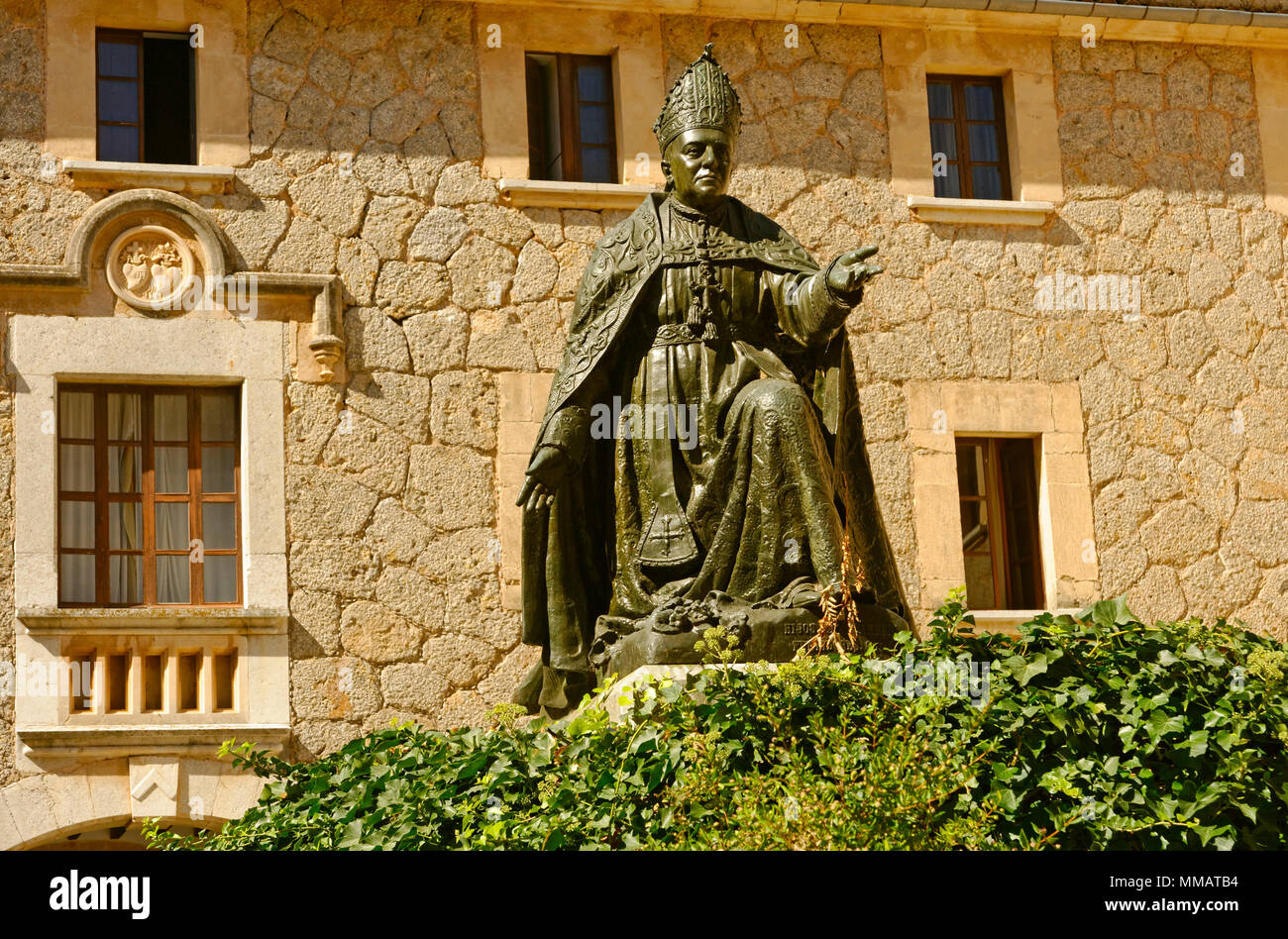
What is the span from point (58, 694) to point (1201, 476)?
763cm

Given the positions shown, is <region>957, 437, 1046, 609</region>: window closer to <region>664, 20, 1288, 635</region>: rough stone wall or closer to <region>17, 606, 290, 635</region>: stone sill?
<region>664, 20, 1288, 635</region>: rough stone wall

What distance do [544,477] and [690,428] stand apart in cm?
55

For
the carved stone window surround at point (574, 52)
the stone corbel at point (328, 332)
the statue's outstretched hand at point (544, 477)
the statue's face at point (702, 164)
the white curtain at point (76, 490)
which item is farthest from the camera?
the carved stone window surround at point (574, 52)

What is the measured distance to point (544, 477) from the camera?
23.8 ft

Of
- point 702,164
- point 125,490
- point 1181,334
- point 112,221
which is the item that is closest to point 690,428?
point 702,164

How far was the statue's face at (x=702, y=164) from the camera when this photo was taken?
24.1 ft

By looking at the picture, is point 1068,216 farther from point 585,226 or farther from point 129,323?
point 129,323

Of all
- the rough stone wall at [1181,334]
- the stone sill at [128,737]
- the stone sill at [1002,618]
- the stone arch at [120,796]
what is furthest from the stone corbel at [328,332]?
the rough stone wall at [1181,334]

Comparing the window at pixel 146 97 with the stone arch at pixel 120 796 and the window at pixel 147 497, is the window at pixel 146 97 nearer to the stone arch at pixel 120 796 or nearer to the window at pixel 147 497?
the window at pixel 147 497

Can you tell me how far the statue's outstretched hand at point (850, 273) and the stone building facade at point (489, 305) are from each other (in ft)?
19.7

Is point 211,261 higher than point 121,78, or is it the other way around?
point 121,78

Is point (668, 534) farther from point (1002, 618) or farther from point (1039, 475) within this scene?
point (1039, 475)

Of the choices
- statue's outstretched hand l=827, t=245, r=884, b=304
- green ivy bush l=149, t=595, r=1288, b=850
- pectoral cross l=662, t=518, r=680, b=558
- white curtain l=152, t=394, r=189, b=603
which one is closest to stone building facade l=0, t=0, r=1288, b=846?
white curtain l=152, t=394, r=189, b=603

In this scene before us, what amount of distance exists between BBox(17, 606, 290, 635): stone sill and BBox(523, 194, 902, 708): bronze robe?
17.3ft
